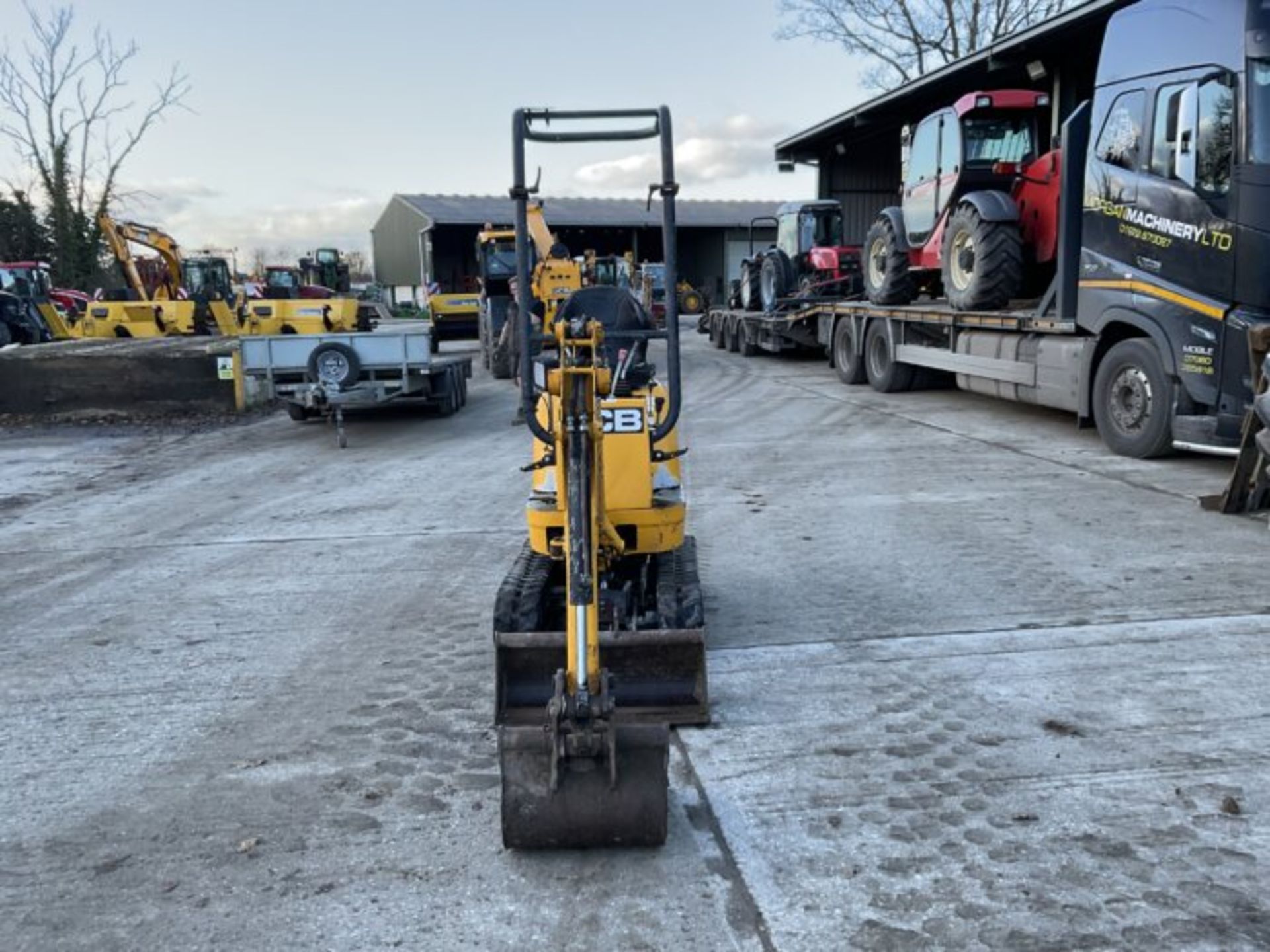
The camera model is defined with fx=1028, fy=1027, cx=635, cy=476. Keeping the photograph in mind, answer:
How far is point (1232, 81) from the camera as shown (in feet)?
25.3

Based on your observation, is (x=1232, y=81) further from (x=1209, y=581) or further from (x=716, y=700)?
(x=716, y=700)

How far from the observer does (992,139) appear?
41.3 feet

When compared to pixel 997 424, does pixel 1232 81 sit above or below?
above

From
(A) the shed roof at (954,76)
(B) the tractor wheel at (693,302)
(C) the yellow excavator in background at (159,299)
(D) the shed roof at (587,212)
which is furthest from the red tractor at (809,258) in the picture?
(D) the shed roof at (587,212)

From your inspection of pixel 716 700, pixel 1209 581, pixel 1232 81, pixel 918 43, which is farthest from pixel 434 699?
pixel 918 43

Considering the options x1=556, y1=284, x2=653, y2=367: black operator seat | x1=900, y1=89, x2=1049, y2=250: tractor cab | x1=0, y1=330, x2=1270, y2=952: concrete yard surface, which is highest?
x1=900, y1=89, x2=1049, y2=250: tractor cab

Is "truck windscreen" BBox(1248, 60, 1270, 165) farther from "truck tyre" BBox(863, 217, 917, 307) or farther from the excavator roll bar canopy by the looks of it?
"truck tyre" BBox(863, 217, 917, 307)

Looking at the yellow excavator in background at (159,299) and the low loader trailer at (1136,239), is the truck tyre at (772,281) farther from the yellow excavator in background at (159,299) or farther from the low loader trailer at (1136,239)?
the yellow excavator in background at (159,299)

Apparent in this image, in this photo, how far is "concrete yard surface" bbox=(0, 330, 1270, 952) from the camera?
9.33 ft

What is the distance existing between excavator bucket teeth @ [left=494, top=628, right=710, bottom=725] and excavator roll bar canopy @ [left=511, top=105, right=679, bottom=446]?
0.80 metres

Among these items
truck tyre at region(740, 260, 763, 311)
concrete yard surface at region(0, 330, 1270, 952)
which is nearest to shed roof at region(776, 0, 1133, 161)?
truck tyre at region(740, 260, 763, 311)

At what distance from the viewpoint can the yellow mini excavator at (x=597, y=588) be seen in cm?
304

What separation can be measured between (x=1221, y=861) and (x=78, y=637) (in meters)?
5.05

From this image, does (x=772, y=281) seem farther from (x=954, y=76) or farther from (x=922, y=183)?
(x=922, y=183)
